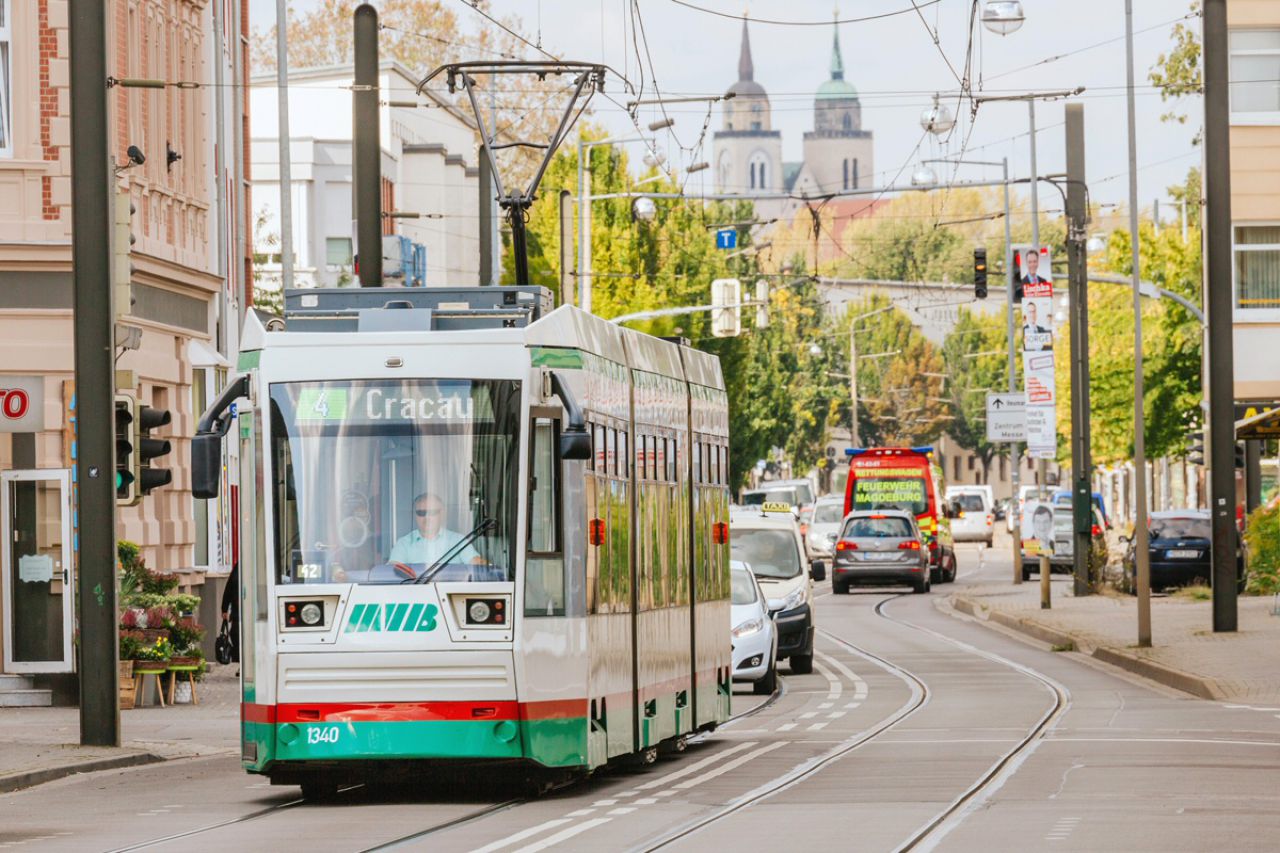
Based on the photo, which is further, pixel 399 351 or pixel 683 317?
pixel 683 317

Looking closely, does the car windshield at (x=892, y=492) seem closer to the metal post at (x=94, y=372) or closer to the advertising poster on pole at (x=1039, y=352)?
the advertising poster on pole at (x=1039, y=352)

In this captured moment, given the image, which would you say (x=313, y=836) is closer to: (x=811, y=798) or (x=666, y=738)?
(x=811, y=798)

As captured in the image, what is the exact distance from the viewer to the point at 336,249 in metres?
69.6

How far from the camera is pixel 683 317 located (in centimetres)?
7100

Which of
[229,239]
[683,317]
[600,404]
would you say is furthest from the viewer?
[683,317]

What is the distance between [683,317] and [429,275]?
900 cm

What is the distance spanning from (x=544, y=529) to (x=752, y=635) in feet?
38.9

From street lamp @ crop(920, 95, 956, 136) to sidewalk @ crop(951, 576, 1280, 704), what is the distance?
7684mm

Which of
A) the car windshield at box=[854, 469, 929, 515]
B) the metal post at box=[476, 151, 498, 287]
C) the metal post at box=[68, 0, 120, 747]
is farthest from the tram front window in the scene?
the car windshield at box=[854, 469, 929, 515]

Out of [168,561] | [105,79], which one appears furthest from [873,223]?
[105,79]

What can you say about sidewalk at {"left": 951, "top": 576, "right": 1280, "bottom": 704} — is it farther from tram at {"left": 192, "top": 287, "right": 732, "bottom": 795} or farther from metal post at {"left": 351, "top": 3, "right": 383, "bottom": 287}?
tram at {"left": 192, "top": 287, "right": 732, "bottom": 795}

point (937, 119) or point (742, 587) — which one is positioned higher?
point (937, 119)

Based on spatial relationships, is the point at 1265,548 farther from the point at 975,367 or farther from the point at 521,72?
the point at 975,367

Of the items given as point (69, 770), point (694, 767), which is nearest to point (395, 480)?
point (694, 767)
